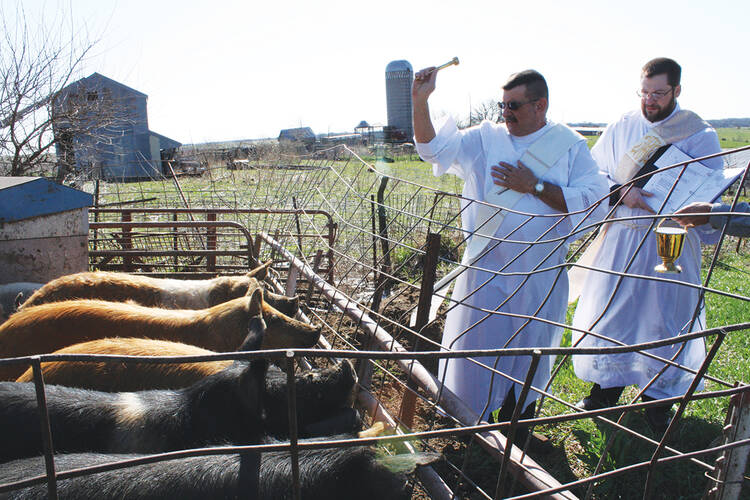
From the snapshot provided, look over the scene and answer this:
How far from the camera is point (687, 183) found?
3.75 meters

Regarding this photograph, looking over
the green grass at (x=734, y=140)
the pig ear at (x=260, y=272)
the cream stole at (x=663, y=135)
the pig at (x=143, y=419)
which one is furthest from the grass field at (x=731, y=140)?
the pig at (x=143, y=419)

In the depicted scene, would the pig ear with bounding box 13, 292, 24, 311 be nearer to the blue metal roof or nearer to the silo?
the blue metal roof

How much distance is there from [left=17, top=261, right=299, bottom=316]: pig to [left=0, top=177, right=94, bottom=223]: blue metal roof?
26.7 inches

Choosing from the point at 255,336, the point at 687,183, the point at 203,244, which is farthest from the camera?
the point at 203,244

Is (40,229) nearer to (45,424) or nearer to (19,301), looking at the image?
(19,301)

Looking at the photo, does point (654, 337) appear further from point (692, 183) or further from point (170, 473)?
point (170, 473)

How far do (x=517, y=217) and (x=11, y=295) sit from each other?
14.8ft

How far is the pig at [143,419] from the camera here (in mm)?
2344

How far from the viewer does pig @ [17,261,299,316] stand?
4660 millimetres

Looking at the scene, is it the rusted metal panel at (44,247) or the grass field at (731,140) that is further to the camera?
the grass field at (731,140)

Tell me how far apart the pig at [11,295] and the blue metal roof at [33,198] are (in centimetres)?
63

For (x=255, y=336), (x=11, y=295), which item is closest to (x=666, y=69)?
(x=255, y=336)

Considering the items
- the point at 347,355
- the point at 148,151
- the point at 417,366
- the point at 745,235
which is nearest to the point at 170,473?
the point at 347,355

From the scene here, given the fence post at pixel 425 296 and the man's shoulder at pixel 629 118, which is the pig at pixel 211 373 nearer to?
the fence post at pixel 425 296
